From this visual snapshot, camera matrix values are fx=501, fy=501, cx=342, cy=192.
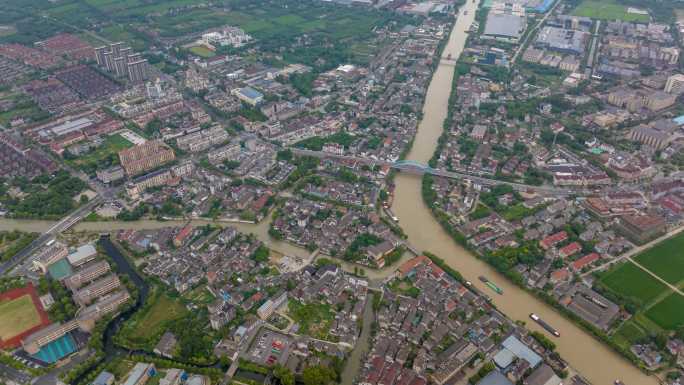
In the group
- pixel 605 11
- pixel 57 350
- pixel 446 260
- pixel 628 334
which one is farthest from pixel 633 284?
pixel 605 11

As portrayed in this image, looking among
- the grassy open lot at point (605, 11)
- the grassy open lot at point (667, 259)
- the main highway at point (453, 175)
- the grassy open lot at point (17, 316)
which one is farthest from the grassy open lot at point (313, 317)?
the grassy open lot at point (605, 11)

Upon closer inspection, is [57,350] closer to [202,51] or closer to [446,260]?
[446,260]

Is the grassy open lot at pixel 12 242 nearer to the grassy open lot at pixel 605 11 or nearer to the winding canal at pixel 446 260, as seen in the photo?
the winding canal at pixel 446 260

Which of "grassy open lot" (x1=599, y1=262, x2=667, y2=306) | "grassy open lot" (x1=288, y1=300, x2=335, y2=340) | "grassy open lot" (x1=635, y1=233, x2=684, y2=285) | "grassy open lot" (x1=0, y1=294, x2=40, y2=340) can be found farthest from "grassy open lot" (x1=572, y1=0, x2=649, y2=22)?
"grassy open lot" (x1=0, y1=294, x2=40, y2=340)

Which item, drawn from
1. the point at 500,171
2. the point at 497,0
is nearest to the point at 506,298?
the point at 500,171

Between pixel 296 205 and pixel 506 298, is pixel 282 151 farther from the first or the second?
pixel 506 298

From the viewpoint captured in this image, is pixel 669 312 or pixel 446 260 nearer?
pixel 669 312
